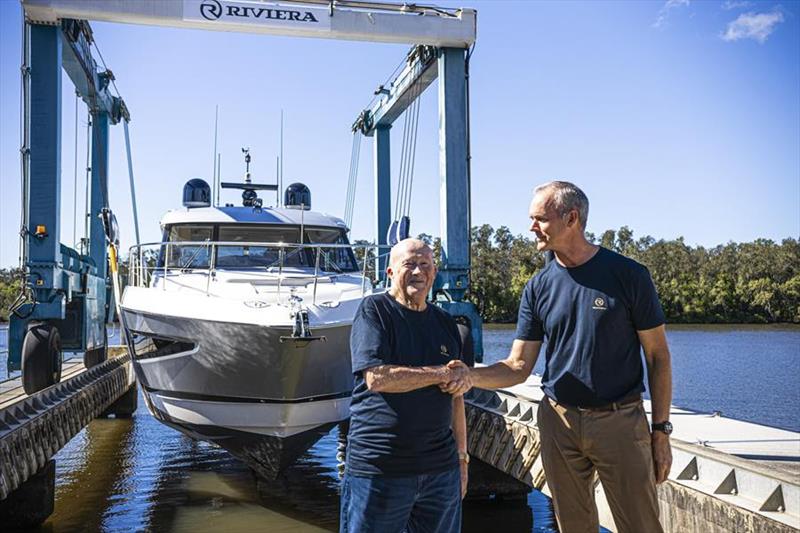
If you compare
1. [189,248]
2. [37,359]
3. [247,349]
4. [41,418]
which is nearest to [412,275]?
[247,349]

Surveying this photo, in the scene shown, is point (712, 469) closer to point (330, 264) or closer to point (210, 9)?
point (330, 264)

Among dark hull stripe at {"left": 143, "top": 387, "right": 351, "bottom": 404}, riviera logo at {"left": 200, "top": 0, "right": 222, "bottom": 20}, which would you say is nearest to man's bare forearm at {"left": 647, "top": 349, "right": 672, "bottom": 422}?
dark hull stripe at {"left": 143, "top": 387, "right": 351, "bottom": 404}

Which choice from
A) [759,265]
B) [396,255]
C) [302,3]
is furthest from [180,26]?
[759,265]

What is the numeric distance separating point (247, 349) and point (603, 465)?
4.75m

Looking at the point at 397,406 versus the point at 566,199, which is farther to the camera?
the point at 566,199

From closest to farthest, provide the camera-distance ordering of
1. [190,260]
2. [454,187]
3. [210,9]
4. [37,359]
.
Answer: [37,359]
[190,260]
[210,9]
[454,187]

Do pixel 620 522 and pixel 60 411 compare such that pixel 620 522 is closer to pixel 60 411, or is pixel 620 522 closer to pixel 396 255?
pixel 396 255

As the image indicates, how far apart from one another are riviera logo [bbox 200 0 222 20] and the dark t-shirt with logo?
8770 mm

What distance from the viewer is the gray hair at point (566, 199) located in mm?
3215

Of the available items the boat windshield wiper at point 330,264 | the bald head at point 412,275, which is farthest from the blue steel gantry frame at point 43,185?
the bald head at point 412,275

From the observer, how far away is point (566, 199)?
322cm

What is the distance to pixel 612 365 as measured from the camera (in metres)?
3.13

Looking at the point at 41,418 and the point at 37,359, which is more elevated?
the point at 37,359

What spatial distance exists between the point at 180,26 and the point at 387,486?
923cm
